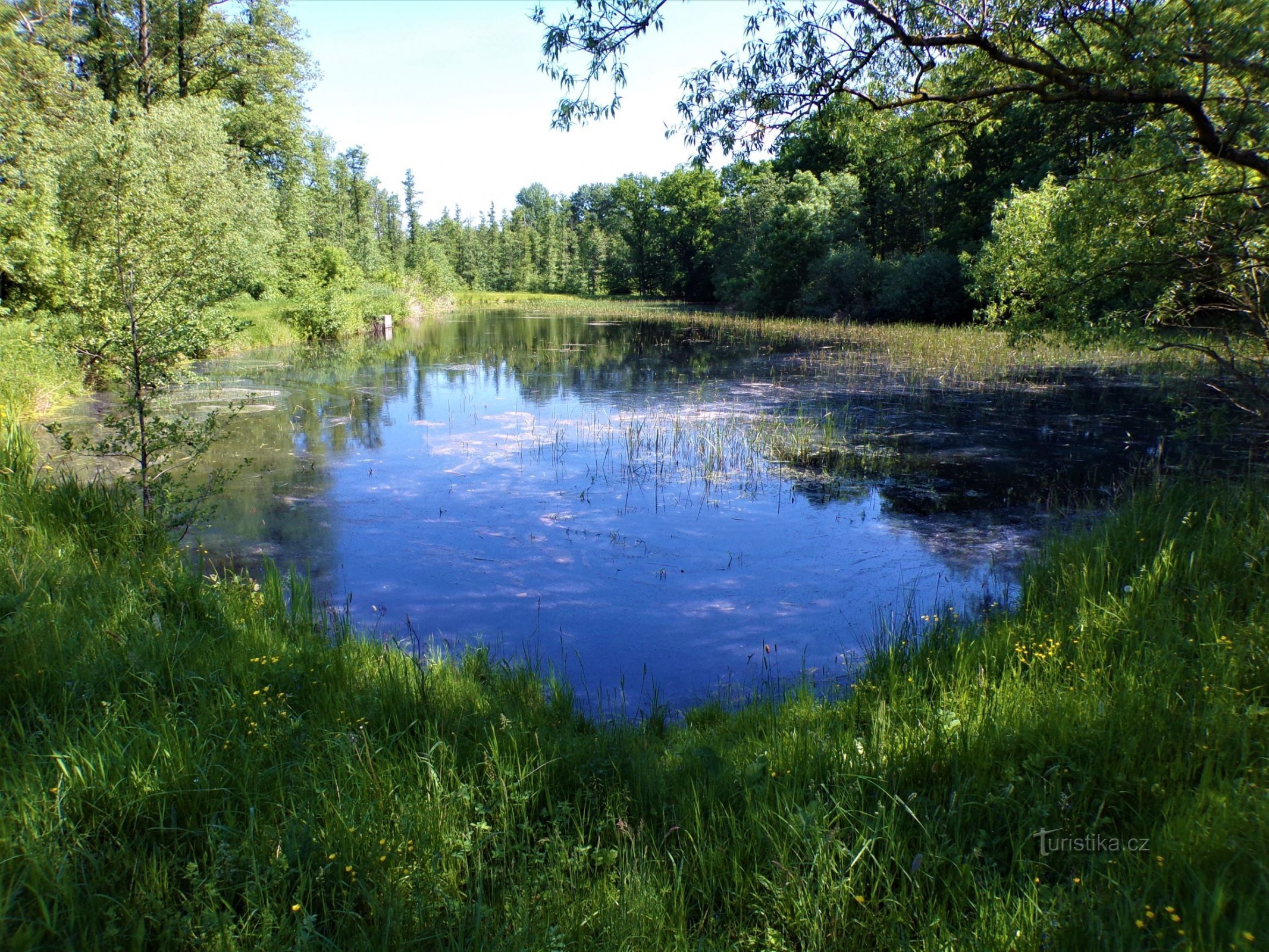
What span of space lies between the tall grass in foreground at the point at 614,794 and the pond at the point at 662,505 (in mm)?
992

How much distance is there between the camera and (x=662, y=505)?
8.54 metres

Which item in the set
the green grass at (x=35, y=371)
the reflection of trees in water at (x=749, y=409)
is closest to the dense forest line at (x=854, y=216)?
the reflection of trees in water at (x=749, y=409)

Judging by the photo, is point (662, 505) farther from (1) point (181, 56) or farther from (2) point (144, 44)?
(1) point (181, 56)

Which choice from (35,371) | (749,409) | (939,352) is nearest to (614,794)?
(749,409)

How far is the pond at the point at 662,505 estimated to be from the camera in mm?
5527

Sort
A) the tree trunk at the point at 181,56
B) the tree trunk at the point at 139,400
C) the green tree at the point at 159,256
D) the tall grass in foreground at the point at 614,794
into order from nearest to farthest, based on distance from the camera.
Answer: the tall grass in foreground at the point at 614,794 < the tree trunk at the point at 139,400 < the green tree at the point at 159,256 < the tree trunk at the point at 181,56

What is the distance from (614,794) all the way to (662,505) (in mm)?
5643

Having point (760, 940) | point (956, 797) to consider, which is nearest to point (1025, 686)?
point (956, 797)

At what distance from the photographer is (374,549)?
7102 mm

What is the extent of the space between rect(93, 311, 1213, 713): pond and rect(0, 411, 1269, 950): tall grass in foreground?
992mm

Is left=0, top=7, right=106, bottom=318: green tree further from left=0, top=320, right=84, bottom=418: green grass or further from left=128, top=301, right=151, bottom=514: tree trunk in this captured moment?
left=128, top=301, right=151, bottom=514: tree trunk

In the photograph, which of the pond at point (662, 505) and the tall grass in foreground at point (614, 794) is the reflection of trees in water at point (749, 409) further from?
the tall grass in foreground at point (614, 794)

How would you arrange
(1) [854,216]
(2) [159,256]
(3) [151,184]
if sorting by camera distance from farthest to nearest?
(1) [854,216]
(3) [151,184]
(2) [159,256]

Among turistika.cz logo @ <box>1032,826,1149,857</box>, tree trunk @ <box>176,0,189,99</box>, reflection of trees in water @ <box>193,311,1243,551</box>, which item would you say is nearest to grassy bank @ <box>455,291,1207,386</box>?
reflection of trees in water @ <box>193,311,1243,551</box>
